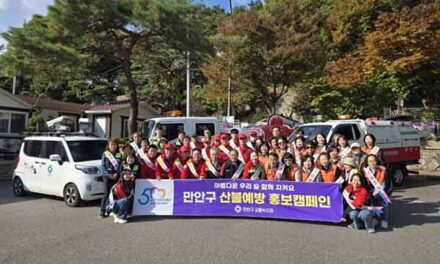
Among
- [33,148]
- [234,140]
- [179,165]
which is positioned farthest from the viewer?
[33,148]

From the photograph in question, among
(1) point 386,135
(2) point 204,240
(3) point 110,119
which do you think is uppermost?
(3) point 110,119

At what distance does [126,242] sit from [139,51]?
54.0ft

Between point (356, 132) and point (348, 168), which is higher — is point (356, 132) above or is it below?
above

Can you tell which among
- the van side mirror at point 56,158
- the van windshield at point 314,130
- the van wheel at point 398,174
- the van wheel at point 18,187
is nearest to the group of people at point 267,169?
the van side mirror at point 56,158

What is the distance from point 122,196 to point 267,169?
3047 millimetres

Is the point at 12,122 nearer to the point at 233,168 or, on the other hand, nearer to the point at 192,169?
the point at 192,169

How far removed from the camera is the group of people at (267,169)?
878 cm

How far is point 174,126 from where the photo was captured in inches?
651

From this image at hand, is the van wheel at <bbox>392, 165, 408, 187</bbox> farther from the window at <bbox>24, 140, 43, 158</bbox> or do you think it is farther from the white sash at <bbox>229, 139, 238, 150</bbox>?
the window at <bbox>24, 140, 43, 158</bbox>

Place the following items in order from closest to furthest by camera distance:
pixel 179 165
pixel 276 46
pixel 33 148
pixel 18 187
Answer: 1. pixel 179 165
2. pixel 33 148
3. pixel 18 187
4. pixel 276 46

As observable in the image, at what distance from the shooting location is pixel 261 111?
39469 mm

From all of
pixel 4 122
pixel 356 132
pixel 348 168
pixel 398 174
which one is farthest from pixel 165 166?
pixel 4 122

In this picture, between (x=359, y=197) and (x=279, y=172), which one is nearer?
(x=359, y=197)

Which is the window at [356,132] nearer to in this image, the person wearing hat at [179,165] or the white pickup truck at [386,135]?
the white pickup truck at [386,135]
